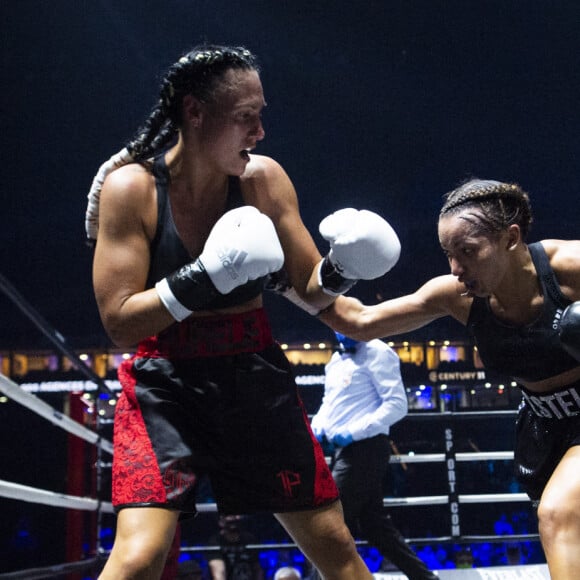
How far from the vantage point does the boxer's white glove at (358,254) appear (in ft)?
5.15

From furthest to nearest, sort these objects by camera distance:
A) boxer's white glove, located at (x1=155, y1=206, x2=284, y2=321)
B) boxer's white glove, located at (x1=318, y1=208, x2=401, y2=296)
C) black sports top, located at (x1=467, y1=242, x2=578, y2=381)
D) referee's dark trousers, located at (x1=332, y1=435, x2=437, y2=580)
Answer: referee's dark trousers, located at (x1=332, y1=435, x2=437, y2=580)
black sports top, located at (x1=467, y1=242, x2=578, y2=381)
boxer's white glove, located at (x1=318, y1=208, x2=401, y2=296)
boxer's white glove, located at (x1=155, y1=206, x2=284, y2=321)

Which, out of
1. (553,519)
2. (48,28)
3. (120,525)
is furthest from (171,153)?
(48,28)

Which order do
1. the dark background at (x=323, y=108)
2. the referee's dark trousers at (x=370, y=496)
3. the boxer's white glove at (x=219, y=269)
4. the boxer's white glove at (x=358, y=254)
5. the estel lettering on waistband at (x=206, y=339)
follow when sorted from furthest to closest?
the dark background at (x=323, y=108), the referee's dark trousers at (x=370, y=496), the boxer's white glove at (x=358, y=254), the estel lettering on waistband at (x=206, y=339), the boxer's white glove at (x=219, y=269)

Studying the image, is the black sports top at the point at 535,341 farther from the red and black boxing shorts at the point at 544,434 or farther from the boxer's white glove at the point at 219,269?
the boxer's white glove at the point at 219,269

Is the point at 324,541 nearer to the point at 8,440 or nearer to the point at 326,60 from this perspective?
the point at 8,440

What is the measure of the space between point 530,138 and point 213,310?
40.1 ft

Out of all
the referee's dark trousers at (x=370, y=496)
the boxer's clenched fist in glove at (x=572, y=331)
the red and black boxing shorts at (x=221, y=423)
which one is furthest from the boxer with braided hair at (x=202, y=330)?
the referee's dark trousers at (x=370, y=496)

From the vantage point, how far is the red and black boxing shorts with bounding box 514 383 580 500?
1.72m

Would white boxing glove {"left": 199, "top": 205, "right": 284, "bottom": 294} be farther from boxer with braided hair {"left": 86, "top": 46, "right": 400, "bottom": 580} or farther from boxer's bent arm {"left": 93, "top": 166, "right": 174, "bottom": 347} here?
boxer's bent arm {"left": 93, "top": 166, "right": 174, "bottom": 347}

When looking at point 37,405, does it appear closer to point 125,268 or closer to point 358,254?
point 125,268

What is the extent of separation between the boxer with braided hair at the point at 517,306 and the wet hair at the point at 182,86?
565 millimetres

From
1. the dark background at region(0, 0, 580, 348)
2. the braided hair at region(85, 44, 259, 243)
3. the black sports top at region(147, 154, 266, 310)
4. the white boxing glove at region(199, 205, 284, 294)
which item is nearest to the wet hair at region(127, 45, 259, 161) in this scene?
the braided hair at region(85, 44, 259, 243)

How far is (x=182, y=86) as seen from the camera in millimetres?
1513

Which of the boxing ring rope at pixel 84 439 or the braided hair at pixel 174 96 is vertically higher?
the braided hair at pixel 174 96
